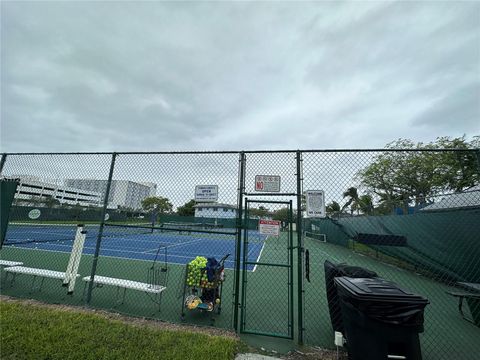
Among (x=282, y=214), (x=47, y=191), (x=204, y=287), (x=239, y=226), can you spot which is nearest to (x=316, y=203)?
(x=282, y=214)

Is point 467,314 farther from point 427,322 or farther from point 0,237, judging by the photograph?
point 0,237

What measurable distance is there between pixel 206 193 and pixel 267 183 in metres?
1.17

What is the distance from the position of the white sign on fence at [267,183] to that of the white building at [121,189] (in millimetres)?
2291

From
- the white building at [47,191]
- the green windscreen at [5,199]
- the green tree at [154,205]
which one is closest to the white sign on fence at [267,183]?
the green tree at [154,205]

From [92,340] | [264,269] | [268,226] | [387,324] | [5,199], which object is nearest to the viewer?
[387,324]

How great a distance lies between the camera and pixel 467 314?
205 inches

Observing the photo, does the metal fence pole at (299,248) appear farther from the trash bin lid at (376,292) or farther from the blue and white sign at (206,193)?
the blue and white sign at (206,193)

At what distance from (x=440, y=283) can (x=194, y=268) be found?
804 cm

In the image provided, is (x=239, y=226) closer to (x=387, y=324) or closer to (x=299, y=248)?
(x=299, y=248)

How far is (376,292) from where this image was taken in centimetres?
261

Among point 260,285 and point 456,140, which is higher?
point 456,140

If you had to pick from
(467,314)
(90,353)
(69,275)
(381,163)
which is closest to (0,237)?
(69,275)

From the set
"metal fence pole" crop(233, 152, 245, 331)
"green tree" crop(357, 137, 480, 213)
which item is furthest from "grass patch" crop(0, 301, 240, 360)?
"green tree" crop(357, 137, 480, 213)

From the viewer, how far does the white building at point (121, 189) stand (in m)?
5.27
